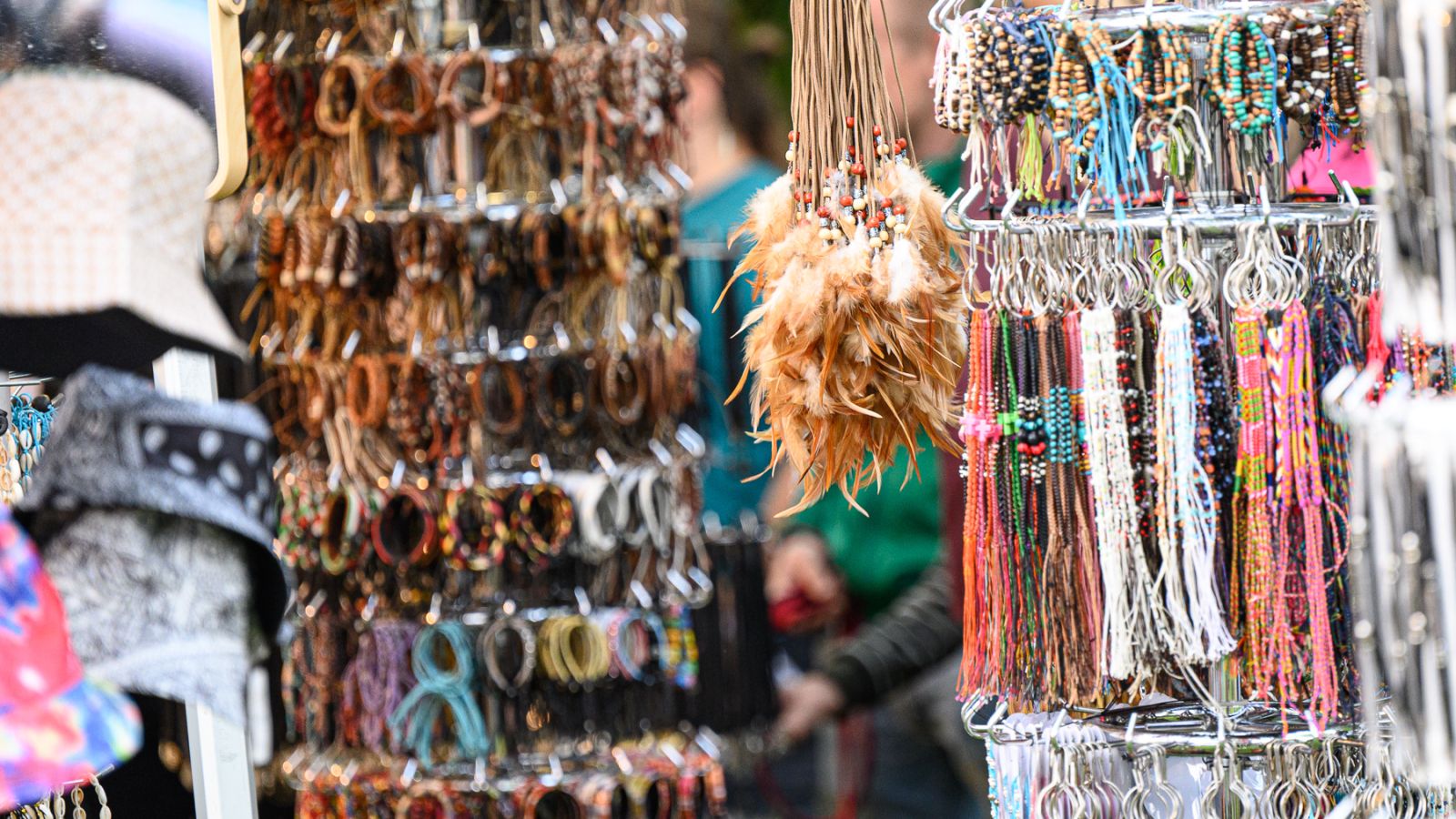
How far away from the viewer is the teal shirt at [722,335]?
2.81 m

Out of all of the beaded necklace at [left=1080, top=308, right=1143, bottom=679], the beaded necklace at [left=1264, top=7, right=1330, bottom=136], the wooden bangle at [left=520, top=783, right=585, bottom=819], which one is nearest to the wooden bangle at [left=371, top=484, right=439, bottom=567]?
the wooden bangle at [left=520, top=783, right=585, bottom=819]

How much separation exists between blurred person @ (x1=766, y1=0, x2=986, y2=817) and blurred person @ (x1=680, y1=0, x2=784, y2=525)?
0.13m

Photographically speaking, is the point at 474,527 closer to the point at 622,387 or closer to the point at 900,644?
the point at 622,387

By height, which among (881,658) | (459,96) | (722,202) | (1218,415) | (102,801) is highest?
(459,96)

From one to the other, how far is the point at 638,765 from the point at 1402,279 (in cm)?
173

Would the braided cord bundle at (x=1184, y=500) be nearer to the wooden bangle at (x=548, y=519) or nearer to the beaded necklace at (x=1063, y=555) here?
the beaded necklace at (x=1063, y=555)

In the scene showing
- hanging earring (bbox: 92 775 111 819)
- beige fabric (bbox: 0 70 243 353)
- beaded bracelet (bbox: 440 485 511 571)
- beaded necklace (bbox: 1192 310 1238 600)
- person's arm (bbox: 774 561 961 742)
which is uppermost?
beige fabric (bbox: 0 70 243 353)

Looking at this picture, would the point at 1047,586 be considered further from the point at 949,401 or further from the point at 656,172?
the point at 656,172

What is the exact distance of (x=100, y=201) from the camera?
1.09 metres

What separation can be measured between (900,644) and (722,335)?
0.70 metres

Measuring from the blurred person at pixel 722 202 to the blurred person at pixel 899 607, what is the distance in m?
0.13

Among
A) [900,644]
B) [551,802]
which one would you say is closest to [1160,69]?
[551,802]

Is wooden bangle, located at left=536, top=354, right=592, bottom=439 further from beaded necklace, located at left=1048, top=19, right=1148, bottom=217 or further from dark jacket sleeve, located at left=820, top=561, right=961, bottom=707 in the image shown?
beaded necklace, located at left=1048, top=19, right=1148, bottom=217

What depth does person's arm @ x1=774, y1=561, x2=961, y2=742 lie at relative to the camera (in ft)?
9.11
